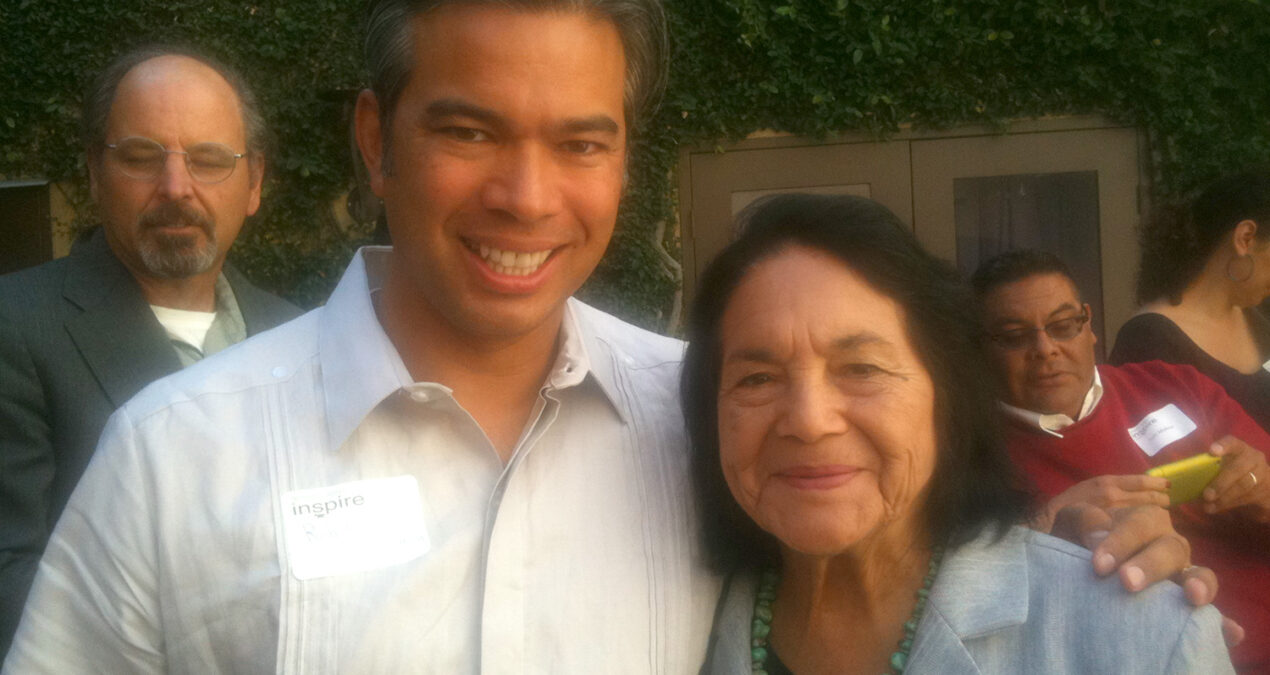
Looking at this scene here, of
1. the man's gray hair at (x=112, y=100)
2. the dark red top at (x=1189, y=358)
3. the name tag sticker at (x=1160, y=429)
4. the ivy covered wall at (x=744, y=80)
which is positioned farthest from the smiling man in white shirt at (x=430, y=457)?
the ivy covered wall at (x=744, y=80)

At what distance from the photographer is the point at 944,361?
1.58 metres

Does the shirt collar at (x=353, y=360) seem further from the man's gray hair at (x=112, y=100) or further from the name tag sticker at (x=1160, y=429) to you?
the name tag sticker at (x=1160, y=429)

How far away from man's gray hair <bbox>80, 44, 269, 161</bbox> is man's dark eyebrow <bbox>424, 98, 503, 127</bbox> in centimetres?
151

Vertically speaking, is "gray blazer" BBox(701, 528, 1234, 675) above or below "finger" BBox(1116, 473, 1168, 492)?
below

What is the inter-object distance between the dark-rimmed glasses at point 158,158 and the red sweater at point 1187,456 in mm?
2133

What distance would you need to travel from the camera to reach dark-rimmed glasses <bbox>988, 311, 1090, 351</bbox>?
225 cm

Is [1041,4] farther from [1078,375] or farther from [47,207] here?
[47,207]

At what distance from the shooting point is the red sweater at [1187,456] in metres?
2.08

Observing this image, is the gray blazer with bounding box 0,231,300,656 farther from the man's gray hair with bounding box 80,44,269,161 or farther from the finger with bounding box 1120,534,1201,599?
the finger with bounding box 1120,534,1201,599

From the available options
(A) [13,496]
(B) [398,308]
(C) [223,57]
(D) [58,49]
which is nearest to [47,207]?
(D) [58,49]

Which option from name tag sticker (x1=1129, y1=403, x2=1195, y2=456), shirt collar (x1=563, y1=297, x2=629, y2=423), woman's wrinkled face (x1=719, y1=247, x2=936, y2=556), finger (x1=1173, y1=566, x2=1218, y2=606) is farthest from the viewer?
name tag sticker (x1=1129, y1=403, x2=1195, y2=456)

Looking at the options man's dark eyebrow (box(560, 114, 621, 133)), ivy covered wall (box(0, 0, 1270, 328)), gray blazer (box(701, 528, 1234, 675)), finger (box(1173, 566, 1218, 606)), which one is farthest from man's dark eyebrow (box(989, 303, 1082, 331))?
ivy covered wall (box(0, 0, 1270, 328))

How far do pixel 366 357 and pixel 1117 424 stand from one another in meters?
1.70

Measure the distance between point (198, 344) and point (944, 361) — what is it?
1.87m
